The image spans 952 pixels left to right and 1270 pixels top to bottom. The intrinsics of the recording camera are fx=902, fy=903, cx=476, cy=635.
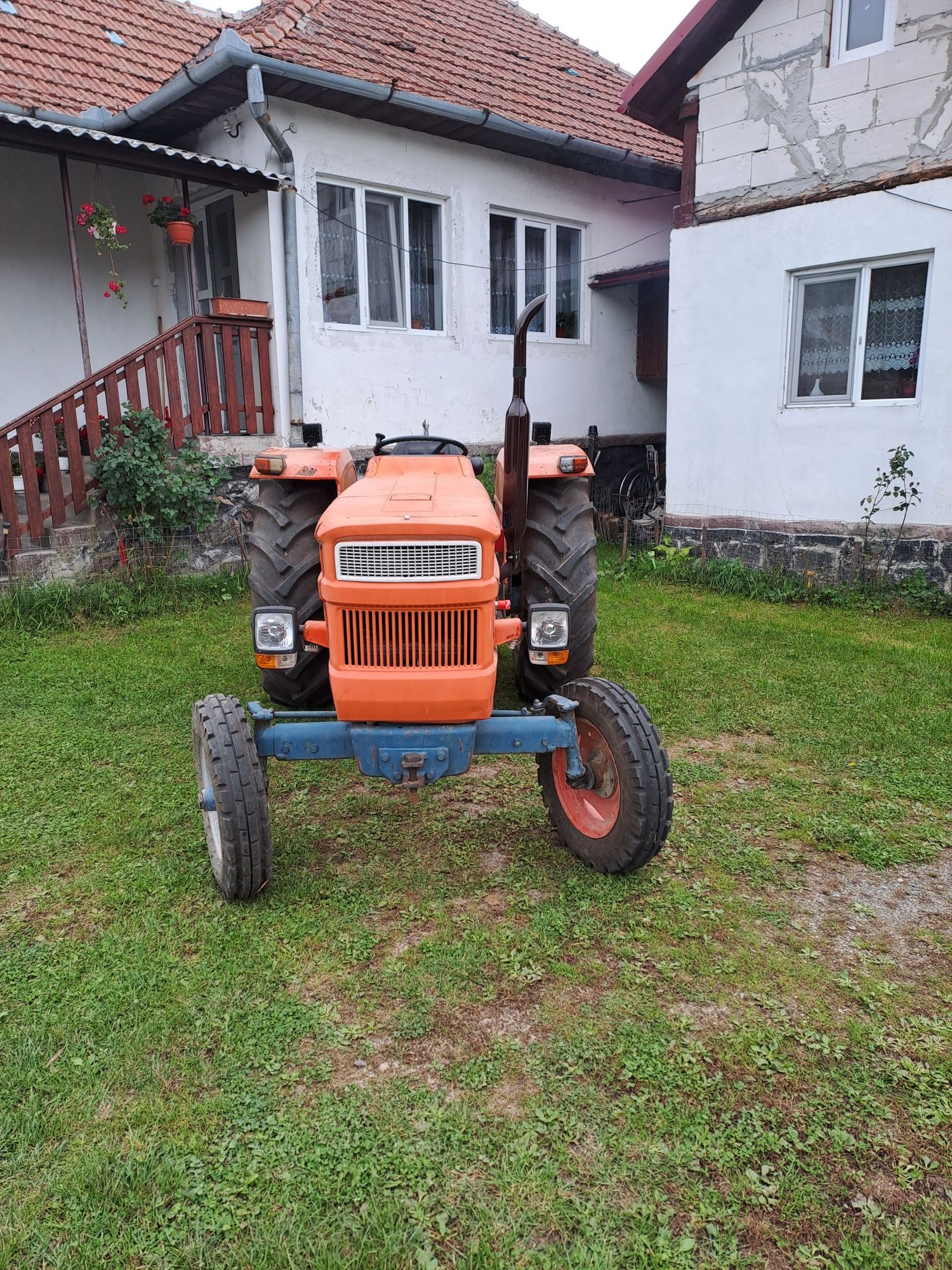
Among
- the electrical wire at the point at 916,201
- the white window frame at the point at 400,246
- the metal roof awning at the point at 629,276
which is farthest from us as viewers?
the metal roof awning at the point at 629,276

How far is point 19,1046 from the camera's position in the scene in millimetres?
2314

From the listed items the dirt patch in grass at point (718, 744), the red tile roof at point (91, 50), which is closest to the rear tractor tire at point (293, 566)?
the dirt patch in grass at point (718, 744)

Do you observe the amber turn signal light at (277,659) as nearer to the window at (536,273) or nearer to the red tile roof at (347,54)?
the red tile roof at (347,54)

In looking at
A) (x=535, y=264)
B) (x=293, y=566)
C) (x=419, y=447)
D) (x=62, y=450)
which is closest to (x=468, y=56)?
(x=535, y=264)

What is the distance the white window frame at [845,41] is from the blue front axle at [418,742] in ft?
21.5

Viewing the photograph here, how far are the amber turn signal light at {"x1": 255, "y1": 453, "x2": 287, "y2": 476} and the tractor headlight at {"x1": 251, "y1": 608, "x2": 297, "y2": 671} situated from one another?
1.14 meters

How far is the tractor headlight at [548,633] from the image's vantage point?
328cm

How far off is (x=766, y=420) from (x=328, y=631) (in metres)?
5.95

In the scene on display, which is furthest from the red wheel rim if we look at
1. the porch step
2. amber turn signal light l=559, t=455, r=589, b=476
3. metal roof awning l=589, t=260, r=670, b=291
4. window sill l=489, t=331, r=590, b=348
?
metal roof awning l=589, t=260, r=670, b=291

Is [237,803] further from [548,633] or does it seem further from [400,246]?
[400,246]

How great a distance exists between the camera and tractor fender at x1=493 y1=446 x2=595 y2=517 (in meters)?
4.19

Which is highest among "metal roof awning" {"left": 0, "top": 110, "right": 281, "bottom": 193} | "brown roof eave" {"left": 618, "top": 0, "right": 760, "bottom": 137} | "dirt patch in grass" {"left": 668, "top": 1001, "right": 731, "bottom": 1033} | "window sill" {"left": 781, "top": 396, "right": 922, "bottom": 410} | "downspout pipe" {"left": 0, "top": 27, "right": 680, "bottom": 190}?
"brown roof eave" {"left": 618, "top": 0, "right": 760, "bottom": 137}

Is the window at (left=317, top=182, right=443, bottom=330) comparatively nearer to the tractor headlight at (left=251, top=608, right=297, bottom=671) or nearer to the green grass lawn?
the green grass lawn

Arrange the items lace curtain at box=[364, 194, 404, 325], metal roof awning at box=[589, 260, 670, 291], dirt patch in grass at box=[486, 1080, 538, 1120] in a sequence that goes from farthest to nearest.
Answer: metal roof awning at box=[589, 260, 670, 291], lace curtain at box=[364, 194, 404, 325], dirt patch in grass at box=[486, 1080, 538, 1120]
